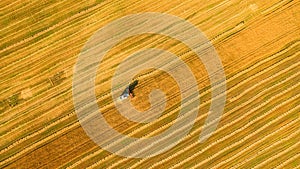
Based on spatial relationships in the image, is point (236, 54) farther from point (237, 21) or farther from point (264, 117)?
point (264, 117)

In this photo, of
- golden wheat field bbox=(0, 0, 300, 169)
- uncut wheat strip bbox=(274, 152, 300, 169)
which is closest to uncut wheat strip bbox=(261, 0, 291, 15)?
golden wheat field bbox=(0, 0, 300, 169)

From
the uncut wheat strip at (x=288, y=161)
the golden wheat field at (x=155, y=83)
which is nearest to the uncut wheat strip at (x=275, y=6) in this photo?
the golden wheat field at (x=155, y=83)

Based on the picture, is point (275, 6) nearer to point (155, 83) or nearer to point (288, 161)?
point (155, 83)

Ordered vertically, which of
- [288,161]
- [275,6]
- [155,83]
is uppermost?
[275,6]

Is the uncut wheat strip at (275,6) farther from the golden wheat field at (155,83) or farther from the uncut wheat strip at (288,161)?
the uncut wheat strip at (288,161)

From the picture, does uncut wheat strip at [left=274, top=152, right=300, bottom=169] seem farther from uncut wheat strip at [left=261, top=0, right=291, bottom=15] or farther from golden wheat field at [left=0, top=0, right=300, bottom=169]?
uncut wheat strip at [left=261, top=0, right=291, bottom=15]

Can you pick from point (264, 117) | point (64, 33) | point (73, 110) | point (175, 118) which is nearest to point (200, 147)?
point (175, 118)

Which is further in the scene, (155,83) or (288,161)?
(288,161)

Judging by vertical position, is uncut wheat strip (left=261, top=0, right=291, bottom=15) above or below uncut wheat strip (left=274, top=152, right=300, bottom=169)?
above

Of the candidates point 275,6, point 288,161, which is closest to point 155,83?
point 275,6
